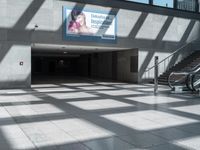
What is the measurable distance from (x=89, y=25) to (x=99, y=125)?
11.1 meters

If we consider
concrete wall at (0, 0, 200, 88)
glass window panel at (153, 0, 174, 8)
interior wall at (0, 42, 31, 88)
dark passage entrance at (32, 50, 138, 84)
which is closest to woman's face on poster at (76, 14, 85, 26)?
concrete wall at (0, 0, 200, 88)

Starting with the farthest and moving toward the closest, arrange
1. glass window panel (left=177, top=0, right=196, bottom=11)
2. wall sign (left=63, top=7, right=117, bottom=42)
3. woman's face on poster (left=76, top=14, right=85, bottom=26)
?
glass window panel (left=177, top=0, right=196, bottom=11)
woman's face on poster (left=76, top=14, right=85, bottom=26)
wall sign (left=63, top=7, right=117, bottom=42)

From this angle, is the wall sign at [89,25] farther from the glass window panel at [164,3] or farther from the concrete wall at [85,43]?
the glass window panel at [164,3]

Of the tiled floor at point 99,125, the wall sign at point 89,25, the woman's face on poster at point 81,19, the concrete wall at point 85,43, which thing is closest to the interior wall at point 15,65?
the concrete wall at point 85,43

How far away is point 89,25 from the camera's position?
1692cm

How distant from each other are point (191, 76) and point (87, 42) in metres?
6.44

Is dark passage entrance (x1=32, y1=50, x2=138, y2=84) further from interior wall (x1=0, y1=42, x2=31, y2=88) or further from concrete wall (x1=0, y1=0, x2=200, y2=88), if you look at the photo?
interior wall (x1=0, y1=42, x2=31, y2=88)

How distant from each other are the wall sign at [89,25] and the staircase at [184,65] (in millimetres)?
4068

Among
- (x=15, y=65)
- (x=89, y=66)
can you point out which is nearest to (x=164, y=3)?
(x=89, y=66)

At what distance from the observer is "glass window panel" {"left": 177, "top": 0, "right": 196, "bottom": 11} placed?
20.9 m

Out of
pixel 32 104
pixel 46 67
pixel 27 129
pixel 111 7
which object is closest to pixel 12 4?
pixel 111 7

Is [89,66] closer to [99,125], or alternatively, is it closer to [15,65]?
[15,65]

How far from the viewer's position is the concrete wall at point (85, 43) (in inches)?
583

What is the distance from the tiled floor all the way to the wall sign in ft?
24.0
